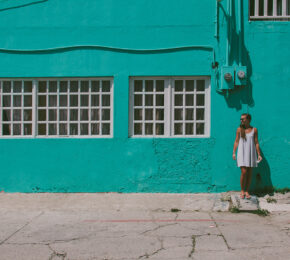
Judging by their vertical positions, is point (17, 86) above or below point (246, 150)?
above

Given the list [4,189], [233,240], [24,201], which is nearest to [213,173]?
[233,240]

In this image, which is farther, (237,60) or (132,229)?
(237,60)

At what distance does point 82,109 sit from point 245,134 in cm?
343

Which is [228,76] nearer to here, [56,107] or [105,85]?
[105,85]

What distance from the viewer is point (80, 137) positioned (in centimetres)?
817

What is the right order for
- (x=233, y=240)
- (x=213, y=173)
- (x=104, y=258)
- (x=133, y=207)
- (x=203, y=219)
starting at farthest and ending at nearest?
(x=213, y=173) < (x=133, y=207) < (x=203, y=219) < (x=233, y=240) < (x=104, y=258)

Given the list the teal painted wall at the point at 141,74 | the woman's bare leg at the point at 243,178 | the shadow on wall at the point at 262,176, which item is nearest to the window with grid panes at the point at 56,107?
the teal painted wall at the point at 141,74

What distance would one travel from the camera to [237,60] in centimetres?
794

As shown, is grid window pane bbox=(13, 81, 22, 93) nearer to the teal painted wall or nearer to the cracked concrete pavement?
the teal painted wall

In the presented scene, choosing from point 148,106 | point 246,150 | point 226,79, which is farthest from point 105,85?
point 246,150

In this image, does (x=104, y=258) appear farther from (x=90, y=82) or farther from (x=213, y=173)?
(x=90, y=82)

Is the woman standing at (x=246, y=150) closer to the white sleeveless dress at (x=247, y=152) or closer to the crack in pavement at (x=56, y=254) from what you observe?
the white sleeveless dress at (x=247, y=152)

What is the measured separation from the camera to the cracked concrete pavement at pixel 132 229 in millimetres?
4773

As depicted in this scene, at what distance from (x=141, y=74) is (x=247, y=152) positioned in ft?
8.77
